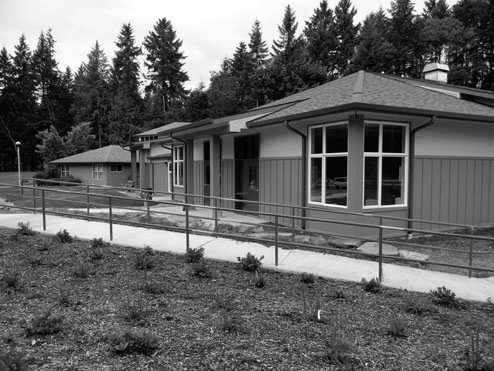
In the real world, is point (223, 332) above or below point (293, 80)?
below

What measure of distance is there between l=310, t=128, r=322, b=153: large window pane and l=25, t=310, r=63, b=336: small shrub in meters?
7.72

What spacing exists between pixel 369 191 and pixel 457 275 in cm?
332

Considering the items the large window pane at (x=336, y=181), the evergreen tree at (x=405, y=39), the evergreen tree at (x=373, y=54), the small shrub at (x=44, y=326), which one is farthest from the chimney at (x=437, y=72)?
the evergreen tree at (x=405, y=39)

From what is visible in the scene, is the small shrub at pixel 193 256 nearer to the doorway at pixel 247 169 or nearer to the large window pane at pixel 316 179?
the large window pane at pixel 316 179

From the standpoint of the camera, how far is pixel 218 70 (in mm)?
53344

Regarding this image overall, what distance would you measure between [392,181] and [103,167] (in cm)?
3146

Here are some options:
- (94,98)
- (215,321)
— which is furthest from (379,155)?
(94,98)

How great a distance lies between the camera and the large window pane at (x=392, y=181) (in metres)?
9.38

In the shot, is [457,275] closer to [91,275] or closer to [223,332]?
[223,332]

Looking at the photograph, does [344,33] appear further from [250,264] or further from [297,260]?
[250,264]

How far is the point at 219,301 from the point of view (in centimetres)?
446

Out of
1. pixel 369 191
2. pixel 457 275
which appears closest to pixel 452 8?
pixel 369 191

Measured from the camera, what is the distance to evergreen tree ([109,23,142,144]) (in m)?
54.3

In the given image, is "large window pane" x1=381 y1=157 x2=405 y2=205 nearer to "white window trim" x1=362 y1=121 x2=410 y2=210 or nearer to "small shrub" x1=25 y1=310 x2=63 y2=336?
"white window trim" x1=362 y1=121 x2=410 y2=210
